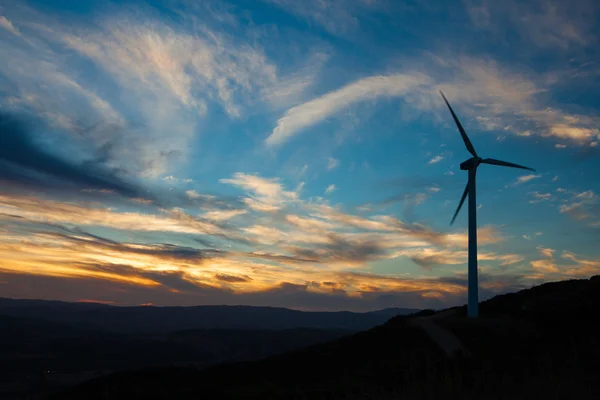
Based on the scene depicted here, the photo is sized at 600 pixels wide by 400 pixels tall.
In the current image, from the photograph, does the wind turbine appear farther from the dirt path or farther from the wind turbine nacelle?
the dirt path

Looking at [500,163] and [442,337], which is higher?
[500,163]

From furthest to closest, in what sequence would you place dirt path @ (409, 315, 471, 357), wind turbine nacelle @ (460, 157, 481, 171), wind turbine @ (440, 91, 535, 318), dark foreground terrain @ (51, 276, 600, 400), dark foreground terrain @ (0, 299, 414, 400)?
dark foreground terrain @ (0, 299, 414, 400) → wind turbine nacelle @ (460, 157, 481, 171) → wind turbine @ (440, 91, 535, 318) → dirt path @ (409, 315, 471, 357) → dark foreground terrain @ (51, 276, 600, 400)

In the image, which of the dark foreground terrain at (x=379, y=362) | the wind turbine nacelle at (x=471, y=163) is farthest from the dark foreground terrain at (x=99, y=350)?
the wind turbine nacelle at (x=471, y=163)

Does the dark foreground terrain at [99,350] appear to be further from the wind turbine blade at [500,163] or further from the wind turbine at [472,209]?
the wind turbine blade at [500,163]

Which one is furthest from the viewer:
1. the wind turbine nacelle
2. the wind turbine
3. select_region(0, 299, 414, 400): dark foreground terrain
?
select_region(0, 299, 414, 400): dark foreground terrain

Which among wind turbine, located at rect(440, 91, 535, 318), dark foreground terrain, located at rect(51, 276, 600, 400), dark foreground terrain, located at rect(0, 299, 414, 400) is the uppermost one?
wind turbine, located at rect(440, 91, 535, 318)

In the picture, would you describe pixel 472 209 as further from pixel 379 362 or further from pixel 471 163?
pixel 379 362

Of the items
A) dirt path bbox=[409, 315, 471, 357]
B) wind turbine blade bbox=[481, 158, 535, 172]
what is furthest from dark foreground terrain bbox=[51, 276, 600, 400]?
wind turbine blade bbox=[481, 158, 535, 172]

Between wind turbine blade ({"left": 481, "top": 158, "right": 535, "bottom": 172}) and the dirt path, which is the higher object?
wind turbine blade ({"left": 481, "top": 158, "right": 535, "bottom": 172})

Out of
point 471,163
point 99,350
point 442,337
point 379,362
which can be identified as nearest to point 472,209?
Result: point 471,163

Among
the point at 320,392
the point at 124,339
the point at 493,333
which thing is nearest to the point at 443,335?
the point at 493,333

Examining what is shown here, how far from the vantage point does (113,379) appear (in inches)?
1599

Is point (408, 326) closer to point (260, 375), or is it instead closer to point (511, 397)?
point (260, 375)

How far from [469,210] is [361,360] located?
2175 cm
